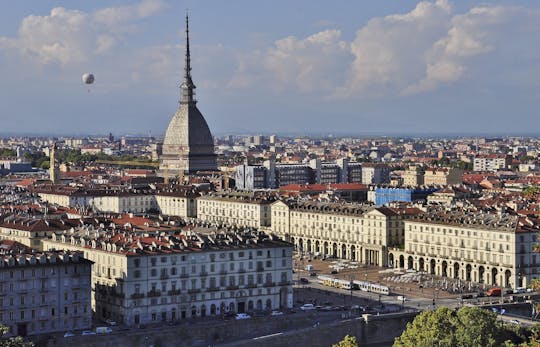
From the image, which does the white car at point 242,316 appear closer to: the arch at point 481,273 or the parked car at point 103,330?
the parked car at point 103,330

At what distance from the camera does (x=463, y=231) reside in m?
75.6

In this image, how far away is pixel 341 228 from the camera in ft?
290

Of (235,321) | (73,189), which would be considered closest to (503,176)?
(73,189)

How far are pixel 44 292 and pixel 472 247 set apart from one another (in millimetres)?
32574

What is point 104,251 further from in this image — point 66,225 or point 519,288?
point 519,288

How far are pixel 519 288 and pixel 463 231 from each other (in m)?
7.46

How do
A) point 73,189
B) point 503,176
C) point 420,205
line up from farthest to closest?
point 503,176
point 73,189
point 420,205

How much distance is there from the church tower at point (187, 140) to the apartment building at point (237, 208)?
50.6 meters

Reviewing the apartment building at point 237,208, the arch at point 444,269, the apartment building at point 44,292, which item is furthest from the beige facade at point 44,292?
the apartment building at point 237,208

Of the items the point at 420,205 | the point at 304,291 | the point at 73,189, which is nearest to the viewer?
the point at 304,291

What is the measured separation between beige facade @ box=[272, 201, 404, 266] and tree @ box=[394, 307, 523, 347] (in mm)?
32883

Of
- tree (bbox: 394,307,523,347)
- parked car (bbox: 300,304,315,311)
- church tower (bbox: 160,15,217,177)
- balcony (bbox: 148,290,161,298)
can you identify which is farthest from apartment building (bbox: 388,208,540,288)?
church tower (bbox: 160,15,217,177)

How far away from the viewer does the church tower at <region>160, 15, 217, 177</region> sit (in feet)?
531

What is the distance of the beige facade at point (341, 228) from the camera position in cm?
8350
